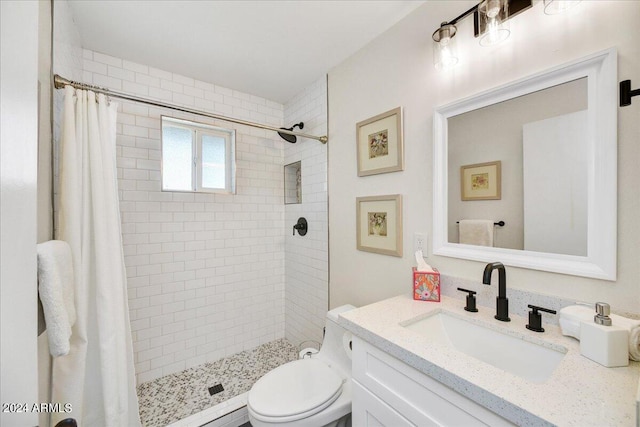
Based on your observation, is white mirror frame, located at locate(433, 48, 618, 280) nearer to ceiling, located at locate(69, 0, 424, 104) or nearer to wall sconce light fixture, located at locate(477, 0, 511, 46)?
wall sconce light fixture, located at locate(477, 0, 511, 46)

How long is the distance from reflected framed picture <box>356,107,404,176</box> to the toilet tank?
37.6 inches

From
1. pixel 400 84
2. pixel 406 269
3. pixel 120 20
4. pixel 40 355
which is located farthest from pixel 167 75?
pixel 406 269

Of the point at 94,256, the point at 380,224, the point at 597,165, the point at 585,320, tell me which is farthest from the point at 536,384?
the point at 94,256

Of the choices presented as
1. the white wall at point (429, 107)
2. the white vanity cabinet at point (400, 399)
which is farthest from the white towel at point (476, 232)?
the white vanity cabinet at point (400, 399)

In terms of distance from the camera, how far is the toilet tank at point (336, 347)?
146 cm

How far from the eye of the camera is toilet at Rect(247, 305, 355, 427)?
117 centimetres

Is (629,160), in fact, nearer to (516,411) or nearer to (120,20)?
(516,411)

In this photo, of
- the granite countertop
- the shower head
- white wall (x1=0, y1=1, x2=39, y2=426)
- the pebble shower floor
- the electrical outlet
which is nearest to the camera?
white wall (x1=0, y1=1, x2=39, y2=426)

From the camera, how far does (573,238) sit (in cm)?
92

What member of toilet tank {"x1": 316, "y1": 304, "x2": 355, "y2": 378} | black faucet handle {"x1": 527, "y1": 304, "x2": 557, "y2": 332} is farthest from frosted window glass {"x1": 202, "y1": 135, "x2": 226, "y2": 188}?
black faucet handle {"x1": 527, "y1": 304, "x2": 557, "y2": 332}

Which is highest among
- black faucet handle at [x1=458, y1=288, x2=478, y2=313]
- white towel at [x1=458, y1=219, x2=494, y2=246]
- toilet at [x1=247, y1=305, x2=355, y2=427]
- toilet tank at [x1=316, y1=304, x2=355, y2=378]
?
white towel at [x1=458, y1=219, x2=494, y2=246]

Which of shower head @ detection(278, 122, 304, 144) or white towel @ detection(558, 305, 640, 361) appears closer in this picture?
white towel @ detection(558, 305, 640, 361)

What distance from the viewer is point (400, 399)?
823 mm

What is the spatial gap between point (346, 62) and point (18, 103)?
185 centimetres
